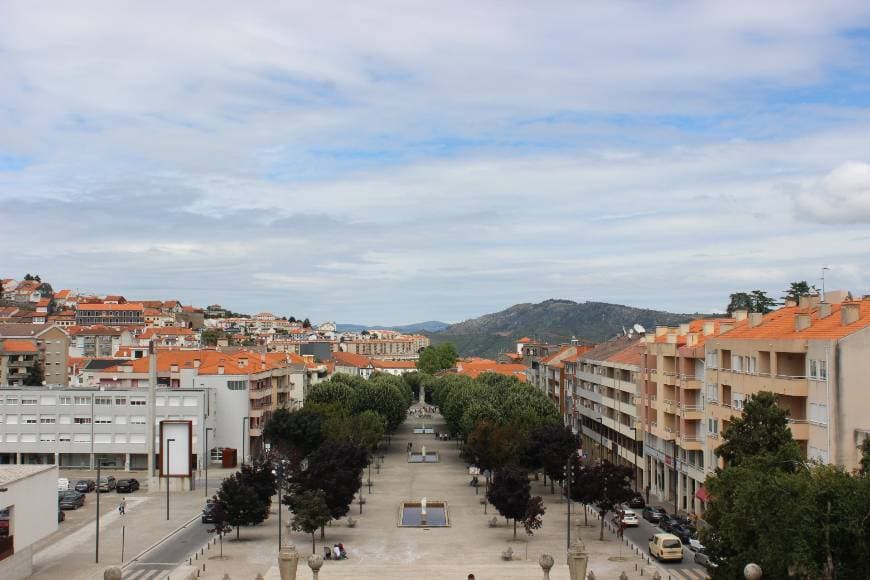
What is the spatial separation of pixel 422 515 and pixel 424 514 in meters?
0.35

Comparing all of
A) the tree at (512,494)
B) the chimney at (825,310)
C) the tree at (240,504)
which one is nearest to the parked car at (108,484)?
the tree at (240,504)

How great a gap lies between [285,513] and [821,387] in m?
40.9

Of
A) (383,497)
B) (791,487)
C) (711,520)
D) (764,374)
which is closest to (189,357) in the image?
(383,497)

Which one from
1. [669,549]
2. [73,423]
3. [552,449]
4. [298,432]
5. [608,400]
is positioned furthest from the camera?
[608,400]

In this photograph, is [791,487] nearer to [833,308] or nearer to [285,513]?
[833,308]

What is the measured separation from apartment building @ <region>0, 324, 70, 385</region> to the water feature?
91468mm

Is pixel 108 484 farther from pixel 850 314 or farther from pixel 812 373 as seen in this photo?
pixel 850 314

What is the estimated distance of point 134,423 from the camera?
95125mm

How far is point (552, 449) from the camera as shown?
77.1 meters

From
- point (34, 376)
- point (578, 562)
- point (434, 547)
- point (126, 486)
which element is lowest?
point (126, 486)

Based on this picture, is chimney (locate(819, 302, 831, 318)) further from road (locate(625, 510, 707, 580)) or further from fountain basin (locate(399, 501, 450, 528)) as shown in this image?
fountain basin (locate(399, 501, 450, 528))

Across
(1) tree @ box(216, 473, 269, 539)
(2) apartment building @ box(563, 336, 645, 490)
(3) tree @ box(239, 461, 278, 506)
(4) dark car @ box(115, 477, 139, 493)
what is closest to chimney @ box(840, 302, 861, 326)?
(2) apartment building @ box(563, 336, 645, 490)

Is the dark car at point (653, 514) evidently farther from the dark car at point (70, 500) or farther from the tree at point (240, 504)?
the dark car at point (70, 500)

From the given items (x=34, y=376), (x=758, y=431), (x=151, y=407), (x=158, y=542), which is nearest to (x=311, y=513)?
(x=158, y=542)
